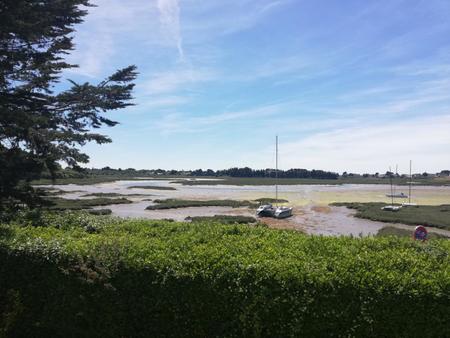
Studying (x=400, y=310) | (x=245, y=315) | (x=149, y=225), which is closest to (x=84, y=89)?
(x=149, y=225)

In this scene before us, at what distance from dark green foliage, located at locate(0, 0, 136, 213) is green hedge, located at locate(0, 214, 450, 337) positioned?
Answer: 373 cm

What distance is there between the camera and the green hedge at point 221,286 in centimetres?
520

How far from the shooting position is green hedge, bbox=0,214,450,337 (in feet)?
17.0

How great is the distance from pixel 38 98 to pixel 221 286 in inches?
347

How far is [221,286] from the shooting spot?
5.46m

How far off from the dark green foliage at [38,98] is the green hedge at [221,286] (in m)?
3.73

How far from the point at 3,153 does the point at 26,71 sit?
8.39ft

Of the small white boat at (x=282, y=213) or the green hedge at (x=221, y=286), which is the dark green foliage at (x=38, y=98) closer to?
the green hedge at (x=221, y=286)

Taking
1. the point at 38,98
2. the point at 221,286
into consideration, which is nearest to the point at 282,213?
the point at 38,98

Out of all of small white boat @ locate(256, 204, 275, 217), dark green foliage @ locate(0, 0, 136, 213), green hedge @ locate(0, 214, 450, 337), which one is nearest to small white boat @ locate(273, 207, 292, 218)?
small white boat @ locate(256, 204, 275, 217)

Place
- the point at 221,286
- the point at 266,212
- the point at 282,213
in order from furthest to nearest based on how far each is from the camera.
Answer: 1. the point at 266,212
2. the point at 282,213
3. the point at 221,286

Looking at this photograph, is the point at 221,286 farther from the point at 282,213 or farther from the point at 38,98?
the point at 282,213

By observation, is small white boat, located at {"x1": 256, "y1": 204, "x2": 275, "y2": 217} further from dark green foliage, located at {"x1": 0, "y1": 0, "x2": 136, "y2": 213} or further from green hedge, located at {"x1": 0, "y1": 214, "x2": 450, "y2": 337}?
green hedge, located at {"x1": 0, "y1": 214, "x2": 450, "y2": 337}

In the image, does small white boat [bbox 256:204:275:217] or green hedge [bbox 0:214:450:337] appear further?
small white boat [bbox 256:204:275:217]
